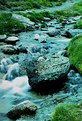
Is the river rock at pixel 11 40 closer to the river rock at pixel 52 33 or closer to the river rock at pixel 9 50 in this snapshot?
the river rock at pixel 9 50

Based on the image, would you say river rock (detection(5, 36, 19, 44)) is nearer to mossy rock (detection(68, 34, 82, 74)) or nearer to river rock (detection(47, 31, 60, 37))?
river rock (detection(47, 31, 60, 37))

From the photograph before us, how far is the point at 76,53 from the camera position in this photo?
1476cm

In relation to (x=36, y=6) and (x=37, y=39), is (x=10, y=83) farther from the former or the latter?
(x=36, y=6)

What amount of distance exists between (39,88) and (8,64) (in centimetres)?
372

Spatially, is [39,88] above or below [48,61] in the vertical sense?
below

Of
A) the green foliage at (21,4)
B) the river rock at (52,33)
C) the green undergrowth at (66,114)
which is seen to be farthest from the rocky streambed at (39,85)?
the green foliage at (21,4)

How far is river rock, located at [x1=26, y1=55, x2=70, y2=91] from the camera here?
12.0 metres

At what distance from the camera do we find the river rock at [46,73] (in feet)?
39.4

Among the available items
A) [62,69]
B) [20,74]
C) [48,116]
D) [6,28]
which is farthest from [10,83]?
[6,28]

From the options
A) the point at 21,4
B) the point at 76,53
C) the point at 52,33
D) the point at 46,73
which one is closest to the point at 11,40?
the point at 52,33

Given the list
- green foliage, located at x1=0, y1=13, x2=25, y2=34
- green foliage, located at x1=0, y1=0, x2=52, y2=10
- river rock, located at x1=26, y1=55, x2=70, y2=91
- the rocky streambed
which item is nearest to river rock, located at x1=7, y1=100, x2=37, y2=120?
the rocky streambed

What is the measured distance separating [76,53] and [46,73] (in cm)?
309

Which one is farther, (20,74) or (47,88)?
(20,74)

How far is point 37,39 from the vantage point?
72.9ft
